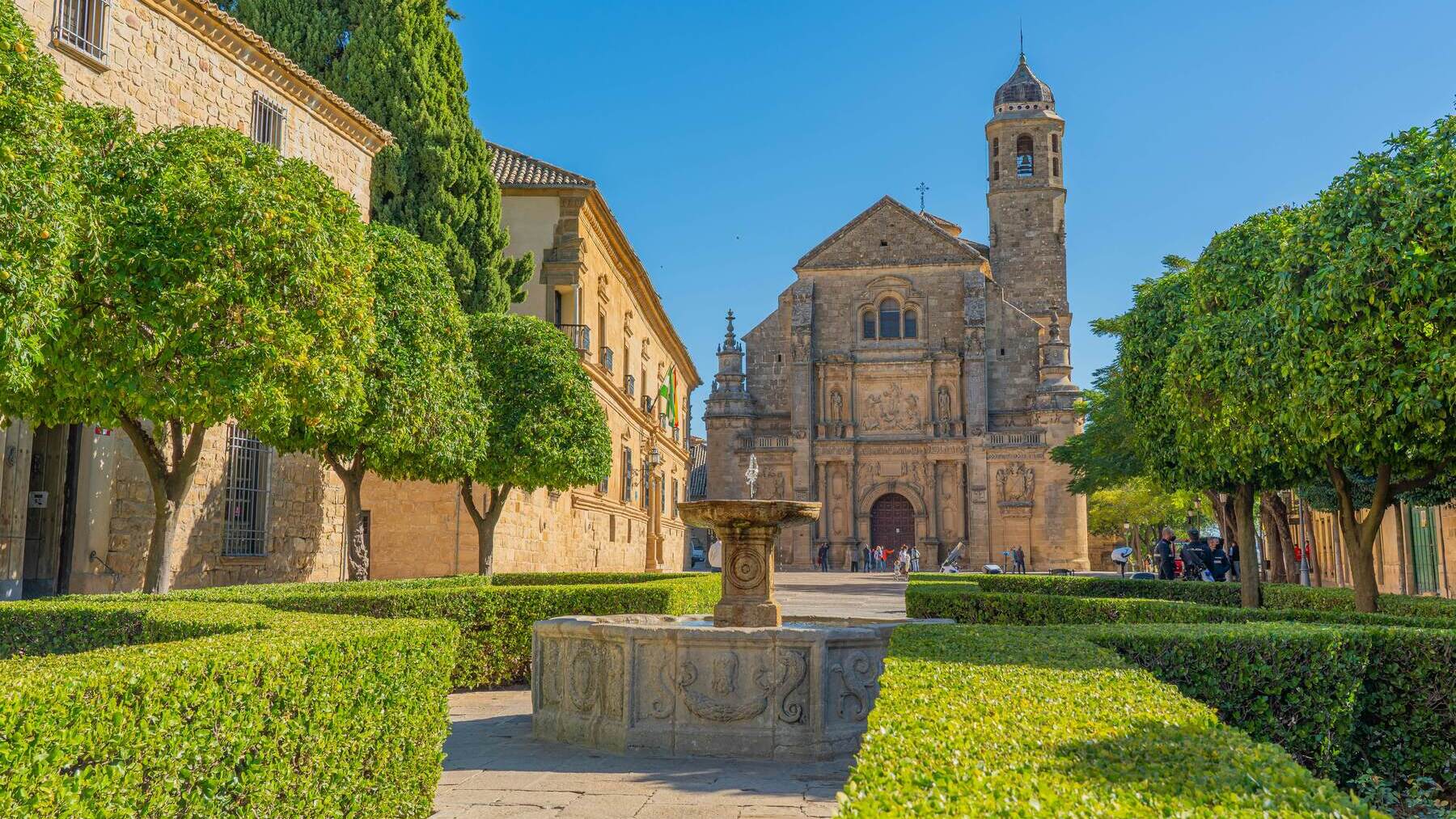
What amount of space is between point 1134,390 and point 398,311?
9.65m

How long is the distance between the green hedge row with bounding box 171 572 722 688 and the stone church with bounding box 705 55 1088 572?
1211 inches

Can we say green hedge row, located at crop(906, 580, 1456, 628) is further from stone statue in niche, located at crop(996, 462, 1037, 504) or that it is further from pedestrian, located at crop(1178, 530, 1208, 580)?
stone statue in niche, located at crop(996, 462, 1037, 504)

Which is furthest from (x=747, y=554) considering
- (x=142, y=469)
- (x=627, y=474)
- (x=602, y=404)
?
(x=627, y=474)

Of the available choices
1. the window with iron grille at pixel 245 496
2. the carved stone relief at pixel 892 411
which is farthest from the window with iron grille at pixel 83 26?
the carved stone relief at pixel 892 411

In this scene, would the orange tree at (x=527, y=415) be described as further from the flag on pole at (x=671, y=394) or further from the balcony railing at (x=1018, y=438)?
the balcony railing at (x=1018, y=438)

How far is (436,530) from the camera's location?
20.7 metres

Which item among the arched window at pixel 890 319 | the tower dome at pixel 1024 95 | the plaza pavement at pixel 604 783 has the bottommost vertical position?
the plaza pavement at pixel 604 783

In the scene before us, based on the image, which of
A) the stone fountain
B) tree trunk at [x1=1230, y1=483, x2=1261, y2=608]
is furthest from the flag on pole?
the stone fountain

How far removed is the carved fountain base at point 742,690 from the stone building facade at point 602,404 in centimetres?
1342

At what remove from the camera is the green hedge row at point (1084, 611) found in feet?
27.7

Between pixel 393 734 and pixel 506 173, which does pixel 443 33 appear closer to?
pixel 506 173

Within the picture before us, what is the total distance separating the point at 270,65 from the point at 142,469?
630cm

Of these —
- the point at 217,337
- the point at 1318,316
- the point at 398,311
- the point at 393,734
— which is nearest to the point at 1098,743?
the point at 393,734

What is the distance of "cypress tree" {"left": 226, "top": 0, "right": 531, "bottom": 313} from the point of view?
19.8m
